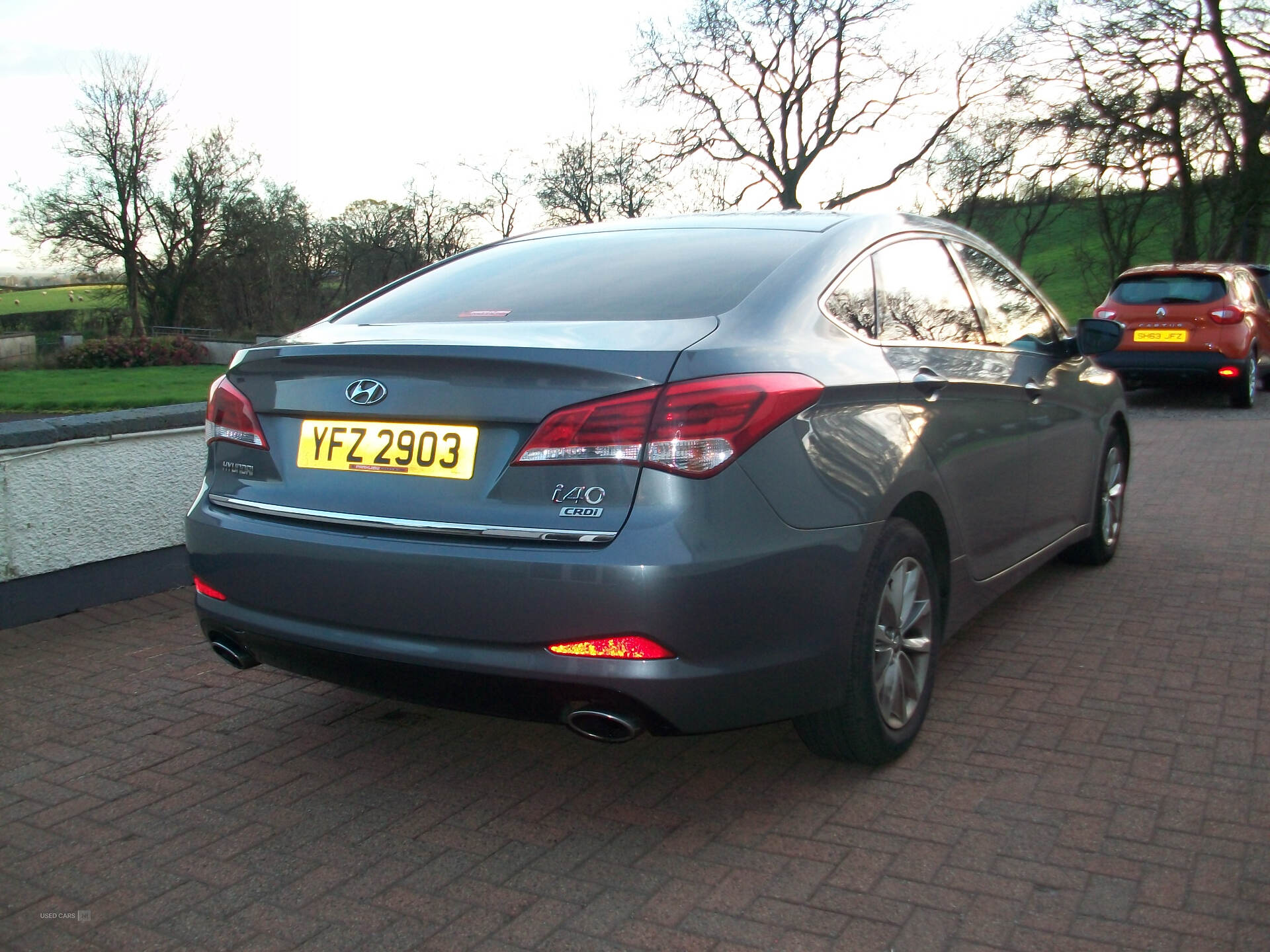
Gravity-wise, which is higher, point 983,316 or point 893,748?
point 983,316

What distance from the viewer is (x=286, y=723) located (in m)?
3.97

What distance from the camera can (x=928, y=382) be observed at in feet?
12.1

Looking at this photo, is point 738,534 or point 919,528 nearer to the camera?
point 738,534

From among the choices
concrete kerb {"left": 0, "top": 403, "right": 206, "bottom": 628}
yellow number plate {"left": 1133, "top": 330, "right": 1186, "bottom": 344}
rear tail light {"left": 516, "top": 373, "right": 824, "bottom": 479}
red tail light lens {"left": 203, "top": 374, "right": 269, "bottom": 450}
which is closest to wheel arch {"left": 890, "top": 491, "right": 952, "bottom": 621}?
rear tail light {"left": 516, "top": 373, "right": 824, "bottom": 479}

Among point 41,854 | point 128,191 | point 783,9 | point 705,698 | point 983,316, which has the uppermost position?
point 783,9

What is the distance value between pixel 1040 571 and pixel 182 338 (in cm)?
5363

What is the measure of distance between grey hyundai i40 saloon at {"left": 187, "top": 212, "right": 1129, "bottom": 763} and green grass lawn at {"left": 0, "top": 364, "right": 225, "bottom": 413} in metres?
18.7

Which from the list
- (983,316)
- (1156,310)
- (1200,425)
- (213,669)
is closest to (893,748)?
(983,316)

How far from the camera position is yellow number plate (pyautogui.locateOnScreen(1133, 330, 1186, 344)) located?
14195 mm

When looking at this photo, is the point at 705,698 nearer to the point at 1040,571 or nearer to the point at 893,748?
the point at 893,748

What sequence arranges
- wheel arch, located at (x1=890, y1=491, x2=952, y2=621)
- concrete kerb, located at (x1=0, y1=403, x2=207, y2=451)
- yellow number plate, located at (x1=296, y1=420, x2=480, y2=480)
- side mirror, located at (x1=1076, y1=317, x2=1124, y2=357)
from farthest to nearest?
side mirror, located at (x1=1076, y1=317, x2=1124, y2=357), concrete kerb, located at (x1=0, y1=403, x2=207, y2=451), wheel arch, located at (x1=890, y1=491, x2=952, y2=621), yellow number plate, located at (x1=296, y1=420, x2=480, y2=480)

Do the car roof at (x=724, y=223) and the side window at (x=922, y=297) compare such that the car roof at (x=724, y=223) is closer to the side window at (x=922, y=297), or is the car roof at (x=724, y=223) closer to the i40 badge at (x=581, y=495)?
the side window at (x=922, y=297)

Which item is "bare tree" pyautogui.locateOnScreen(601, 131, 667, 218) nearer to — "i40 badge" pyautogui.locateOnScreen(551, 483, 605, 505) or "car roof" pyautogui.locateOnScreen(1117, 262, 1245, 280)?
"car roof" pyautogui.locateOnScreen(1117, 262, 1245, 280)

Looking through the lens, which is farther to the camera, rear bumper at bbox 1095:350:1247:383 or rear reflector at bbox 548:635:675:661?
rear bumper at bbox 1095:350:1247:383
